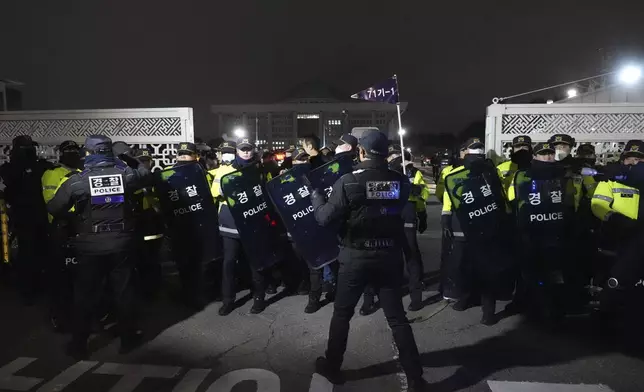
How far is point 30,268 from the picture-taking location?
5.46 meters

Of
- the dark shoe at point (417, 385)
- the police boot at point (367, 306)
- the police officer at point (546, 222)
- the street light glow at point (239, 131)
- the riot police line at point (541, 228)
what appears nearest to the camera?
the dark shoe at point (417, 385)

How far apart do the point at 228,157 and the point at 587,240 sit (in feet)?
13.8

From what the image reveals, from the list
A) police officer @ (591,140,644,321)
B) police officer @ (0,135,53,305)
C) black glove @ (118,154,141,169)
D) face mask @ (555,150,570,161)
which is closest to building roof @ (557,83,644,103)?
face mask @ (555,150,570,161)

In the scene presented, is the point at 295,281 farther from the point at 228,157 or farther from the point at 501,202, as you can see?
the point at 501,202

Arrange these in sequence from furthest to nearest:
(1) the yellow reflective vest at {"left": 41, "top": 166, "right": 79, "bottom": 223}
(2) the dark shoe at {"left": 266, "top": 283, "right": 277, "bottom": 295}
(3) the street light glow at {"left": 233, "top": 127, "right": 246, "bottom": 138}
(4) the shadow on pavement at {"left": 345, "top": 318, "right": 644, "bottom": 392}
→ (3) the street light glow at {"left": 233, "top": 127, "right": 246, "bottom": 138} → (2) the dark shoe at {"left": 266, "top": 283, "right": 277, "bottom": 295} → (1) the yellow reflective vest at {"left": 41, "top": 166, "right": 79, "bottom": 223} → (4) the shadow on pavement at {"left": 345, "top": 318, "right": 644, "bottom": 392}

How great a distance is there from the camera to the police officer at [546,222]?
4395 millimetres

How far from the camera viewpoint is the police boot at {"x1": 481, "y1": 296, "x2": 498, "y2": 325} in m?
4.66

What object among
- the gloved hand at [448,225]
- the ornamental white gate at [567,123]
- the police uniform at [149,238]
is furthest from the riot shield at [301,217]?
the ornamental white gate at [567,123]

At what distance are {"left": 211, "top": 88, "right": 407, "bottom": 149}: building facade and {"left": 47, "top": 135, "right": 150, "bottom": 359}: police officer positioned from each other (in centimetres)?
2229

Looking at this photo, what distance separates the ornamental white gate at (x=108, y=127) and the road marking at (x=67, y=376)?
4.31 m

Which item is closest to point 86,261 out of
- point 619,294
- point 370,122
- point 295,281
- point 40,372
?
point 40,372

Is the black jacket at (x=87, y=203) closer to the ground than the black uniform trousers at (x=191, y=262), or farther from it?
farther from it

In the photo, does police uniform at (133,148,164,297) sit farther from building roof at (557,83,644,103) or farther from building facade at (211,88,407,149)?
building facade at (211,88,407,149)

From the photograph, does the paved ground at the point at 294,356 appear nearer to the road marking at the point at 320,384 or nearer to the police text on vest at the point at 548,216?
the road marking at the point at 320,384
